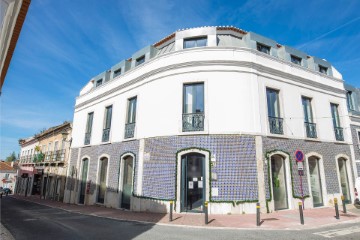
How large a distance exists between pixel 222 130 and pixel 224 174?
215cm

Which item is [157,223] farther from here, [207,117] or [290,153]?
[290,153]

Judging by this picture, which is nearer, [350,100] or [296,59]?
[296,59]

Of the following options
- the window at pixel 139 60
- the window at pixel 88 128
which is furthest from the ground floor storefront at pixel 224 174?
the window at pixel 139 60

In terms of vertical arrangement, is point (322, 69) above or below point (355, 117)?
above

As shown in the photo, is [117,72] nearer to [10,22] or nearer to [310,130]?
[10,22]

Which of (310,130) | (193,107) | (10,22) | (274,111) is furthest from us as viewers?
(310,130)

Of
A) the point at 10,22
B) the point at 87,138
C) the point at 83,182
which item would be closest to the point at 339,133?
the point at 10,22

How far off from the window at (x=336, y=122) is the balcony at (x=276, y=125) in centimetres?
536

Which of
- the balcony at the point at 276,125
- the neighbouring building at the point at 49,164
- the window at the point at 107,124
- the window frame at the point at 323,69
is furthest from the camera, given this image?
the neighbouring building at the point at 49,164

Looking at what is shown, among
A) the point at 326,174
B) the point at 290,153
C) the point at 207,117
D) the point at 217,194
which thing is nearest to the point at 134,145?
the point at 207,117

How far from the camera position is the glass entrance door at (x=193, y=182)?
11180mm

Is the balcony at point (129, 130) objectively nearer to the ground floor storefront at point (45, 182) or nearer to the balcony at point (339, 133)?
the ground floor storefront at point (45, 182)

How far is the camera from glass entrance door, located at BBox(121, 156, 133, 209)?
531 inches

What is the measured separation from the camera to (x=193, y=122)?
1203 centimetres
